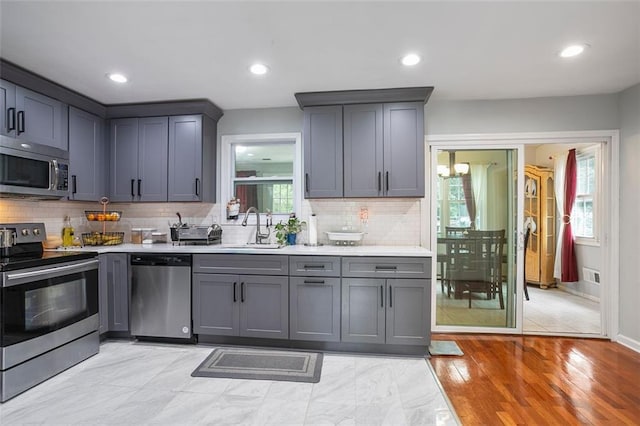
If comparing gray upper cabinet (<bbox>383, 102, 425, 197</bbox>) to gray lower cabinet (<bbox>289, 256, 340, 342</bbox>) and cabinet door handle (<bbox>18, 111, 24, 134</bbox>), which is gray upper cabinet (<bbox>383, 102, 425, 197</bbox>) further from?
cabinet door handle (<bbox>18, 111, 24, 134</bbox>)

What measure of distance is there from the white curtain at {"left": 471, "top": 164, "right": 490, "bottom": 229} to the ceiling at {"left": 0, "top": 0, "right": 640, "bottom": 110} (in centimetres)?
79

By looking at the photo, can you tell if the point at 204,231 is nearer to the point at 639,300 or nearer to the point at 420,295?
the point at 420,295

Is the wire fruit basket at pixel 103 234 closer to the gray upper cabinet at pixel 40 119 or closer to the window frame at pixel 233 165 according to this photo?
the gray upper cabinet at pixel 40 119

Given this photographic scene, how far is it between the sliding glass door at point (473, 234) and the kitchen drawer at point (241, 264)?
170 centimetres

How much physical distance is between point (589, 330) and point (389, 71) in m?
3.46

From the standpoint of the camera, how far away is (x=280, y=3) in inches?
72.2

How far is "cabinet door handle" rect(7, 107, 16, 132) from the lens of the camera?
258 centimetres

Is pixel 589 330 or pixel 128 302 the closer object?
pixel 128 302

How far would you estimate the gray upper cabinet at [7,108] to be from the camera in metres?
2.54

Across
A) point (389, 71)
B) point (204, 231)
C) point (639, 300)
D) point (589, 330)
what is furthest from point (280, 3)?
point (589, 330)

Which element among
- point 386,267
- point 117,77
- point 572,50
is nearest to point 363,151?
point 386,267

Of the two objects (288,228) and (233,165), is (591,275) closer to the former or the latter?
(288,228)

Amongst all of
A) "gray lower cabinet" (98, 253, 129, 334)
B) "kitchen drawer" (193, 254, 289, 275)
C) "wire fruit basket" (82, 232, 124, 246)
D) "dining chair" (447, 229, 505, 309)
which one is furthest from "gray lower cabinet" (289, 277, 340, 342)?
"wire fruit basket" (82, 232, 124, 246)

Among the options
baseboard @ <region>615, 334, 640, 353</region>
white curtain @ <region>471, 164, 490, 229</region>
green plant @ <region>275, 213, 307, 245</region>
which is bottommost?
baseboard @ <region>615, 334, 640, 353</region>
